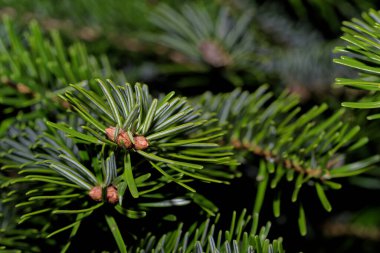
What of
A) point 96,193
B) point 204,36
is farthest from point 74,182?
point 204,36

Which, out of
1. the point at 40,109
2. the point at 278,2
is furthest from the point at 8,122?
the point at 278,2

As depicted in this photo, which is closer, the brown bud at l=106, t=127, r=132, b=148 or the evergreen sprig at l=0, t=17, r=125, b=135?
the brown bud at l=106, t=127, r=132, b=148

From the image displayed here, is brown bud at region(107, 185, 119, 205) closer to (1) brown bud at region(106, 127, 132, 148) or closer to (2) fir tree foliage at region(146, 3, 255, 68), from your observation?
(1) brown bud at region(106, 127, 132, 148)

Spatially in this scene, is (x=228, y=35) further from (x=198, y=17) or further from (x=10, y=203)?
(x=10, y=203)

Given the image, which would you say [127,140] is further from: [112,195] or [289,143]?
[289,143]

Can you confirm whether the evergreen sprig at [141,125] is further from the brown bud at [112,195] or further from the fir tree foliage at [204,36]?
the fir tree foliage at [204,36]

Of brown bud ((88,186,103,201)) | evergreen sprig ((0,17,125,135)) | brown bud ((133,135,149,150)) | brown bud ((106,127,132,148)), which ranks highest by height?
evergreen sprig ((0,17,125,135))

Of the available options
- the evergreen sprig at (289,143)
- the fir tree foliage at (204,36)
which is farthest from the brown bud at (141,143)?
the fir tree foliage at (204,36)

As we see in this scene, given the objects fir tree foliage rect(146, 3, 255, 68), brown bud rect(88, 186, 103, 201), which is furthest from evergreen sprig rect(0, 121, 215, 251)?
fir tree foliage rect(146, 3, 255, 68)

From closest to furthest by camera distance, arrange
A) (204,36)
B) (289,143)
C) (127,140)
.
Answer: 1. (127,140)
2. (289,143)
3. (204,36)
